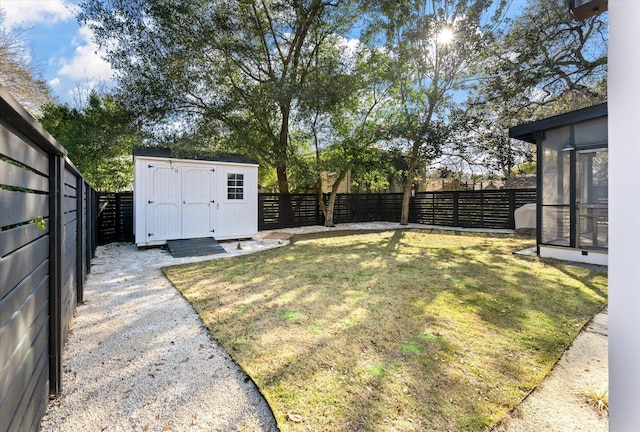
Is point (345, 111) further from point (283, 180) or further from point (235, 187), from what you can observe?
point (235, 187)

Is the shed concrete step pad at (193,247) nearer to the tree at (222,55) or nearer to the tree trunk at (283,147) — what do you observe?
the tree at (222,55)

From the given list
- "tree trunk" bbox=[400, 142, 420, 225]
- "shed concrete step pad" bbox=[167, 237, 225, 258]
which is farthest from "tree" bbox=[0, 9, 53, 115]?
"tree trunk" bbox=[400, 142, 420, 225]

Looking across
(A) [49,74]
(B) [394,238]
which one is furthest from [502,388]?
(A) [49,74]

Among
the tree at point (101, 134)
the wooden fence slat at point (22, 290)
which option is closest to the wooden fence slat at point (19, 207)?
the wooden fence slat at point (22, 290)

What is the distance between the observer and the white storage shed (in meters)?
6.84

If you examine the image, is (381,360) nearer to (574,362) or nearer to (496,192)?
(574,362)

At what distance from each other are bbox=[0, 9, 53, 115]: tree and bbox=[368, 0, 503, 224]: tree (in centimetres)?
1164

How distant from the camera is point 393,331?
108 inches

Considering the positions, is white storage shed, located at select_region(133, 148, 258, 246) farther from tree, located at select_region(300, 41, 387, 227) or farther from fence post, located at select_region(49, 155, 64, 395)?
fence post, located at select_region(49, 155, 64, 395)

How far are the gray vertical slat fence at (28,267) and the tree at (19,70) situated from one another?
1095 cm

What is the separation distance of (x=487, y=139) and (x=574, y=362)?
33.4ft

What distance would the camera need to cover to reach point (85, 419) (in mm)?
1700

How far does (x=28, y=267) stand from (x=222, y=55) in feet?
31.0

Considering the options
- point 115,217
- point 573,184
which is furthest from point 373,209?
point 115,217
